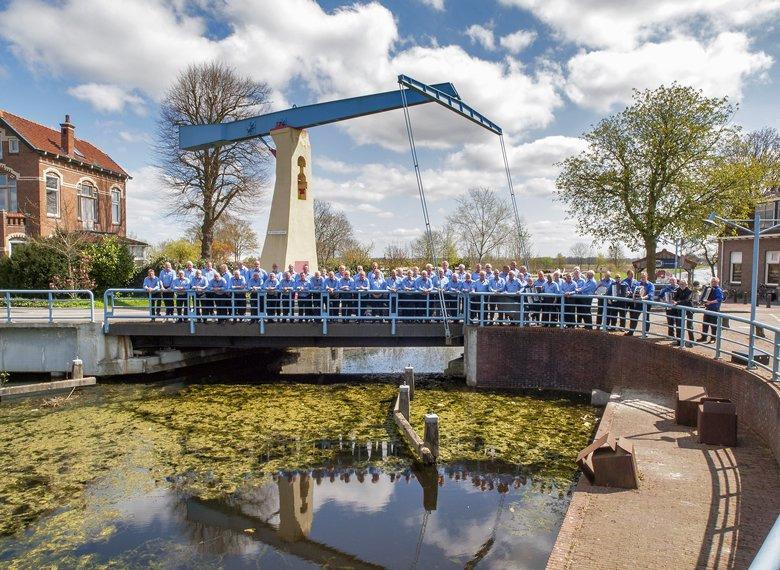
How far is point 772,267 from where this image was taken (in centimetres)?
2861

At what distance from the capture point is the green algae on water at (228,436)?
25.6 feet

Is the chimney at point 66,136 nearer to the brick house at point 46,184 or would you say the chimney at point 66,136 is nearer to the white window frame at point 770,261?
the brick house at point 46,184

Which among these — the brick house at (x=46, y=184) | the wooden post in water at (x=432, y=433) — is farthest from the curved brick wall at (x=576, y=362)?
the brick house at (x=46, y=184)

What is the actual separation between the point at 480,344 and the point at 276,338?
16.7ft

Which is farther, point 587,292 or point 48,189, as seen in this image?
point 48,189

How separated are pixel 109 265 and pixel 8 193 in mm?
10288

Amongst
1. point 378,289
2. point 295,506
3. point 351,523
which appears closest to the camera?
point 351,523

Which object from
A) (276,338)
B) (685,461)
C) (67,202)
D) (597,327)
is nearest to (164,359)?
(276,338)

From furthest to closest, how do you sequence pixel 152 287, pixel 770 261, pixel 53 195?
pixel 53 195
pixel 770 261
pixel 152 287

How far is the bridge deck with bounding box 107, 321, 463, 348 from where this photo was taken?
45.3 ft

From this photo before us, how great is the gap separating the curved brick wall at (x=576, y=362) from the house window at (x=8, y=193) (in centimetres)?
2957

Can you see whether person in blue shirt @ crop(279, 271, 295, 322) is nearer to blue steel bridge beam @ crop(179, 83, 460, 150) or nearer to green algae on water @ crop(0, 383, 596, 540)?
green algae on water @ crop(0, 383, 596, 540)

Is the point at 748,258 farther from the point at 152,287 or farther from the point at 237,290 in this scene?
the point at 152,287

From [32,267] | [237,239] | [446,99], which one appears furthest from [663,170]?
[237,239]
